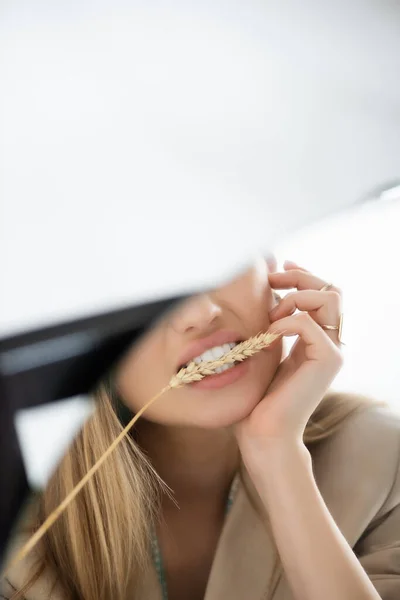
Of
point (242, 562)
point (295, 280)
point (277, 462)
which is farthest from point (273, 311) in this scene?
point (242, 562)

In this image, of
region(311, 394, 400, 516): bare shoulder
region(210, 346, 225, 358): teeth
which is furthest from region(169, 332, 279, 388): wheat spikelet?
region(311, 394, 400, 516): bare shoulder

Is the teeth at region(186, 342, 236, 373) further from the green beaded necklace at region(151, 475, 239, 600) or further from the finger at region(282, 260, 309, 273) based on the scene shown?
the green beaded necklace at region(151, 475, 239, 600)

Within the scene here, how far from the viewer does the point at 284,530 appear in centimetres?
47

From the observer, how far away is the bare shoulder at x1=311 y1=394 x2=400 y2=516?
1.75 feet

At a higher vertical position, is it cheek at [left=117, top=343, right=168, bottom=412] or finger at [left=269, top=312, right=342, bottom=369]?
cheek at [left=117, top=343, right=168, bottom=412]

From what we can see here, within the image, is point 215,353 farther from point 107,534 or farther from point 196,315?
point 107,534

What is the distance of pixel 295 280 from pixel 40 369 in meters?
0.28

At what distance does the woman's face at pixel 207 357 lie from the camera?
410 mm

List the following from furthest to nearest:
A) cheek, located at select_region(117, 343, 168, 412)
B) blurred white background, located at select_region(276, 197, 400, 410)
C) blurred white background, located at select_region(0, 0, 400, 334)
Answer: blurred white background, located at select_region(276, 197, 400, 410) < cheek, located at select_region(117, 343, 168, 412) < blurred white background, located at select_region(0, 0, 400, 334)

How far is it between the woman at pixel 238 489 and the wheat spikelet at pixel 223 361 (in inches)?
0.5

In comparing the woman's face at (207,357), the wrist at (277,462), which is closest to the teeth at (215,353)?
the woman's face at (207,357)

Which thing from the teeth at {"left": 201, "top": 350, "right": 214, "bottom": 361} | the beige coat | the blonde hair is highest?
the teeth at {"left": 201, "top": 350, "right": 214, "bottom": 361}

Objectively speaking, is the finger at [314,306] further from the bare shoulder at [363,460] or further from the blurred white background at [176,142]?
the bare shoulder at [363,460]

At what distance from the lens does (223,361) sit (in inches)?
16.8
